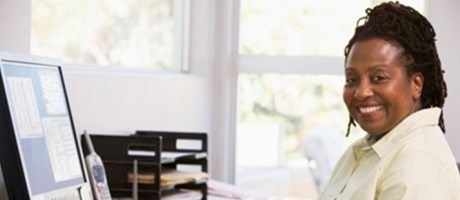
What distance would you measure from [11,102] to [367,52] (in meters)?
0.80

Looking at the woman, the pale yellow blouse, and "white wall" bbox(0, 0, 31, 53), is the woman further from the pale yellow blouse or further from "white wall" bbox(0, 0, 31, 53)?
"white wall" bbox(0, 0, 31, 53)

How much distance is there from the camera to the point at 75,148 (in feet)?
6.10

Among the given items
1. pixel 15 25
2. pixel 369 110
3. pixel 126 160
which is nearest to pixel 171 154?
pixel 126 160

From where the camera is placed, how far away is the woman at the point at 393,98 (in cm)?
150

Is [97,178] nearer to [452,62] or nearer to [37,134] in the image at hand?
[37,134]

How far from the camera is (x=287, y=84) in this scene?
11.7ft

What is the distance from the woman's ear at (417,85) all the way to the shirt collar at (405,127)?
1.7 inches

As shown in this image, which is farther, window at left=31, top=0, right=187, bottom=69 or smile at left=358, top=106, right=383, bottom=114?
window at left=31, top=0, right=187, bottom=69

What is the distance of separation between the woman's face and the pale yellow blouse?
0.04 m

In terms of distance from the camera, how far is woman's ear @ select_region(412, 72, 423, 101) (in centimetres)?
162

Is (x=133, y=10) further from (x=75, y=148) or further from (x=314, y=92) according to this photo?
(x=75, y=148)

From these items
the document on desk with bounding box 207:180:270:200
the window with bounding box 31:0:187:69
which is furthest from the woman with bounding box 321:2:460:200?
the window with bounding box 31:0:187:69

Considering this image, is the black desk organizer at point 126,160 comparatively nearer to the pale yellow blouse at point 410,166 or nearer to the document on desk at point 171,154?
the document on desk at point 171,154

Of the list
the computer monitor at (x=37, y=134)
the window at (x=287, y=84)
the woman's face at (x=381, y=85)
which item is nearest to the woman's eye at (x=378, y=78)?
the woman's face at (x=381, y=85)
